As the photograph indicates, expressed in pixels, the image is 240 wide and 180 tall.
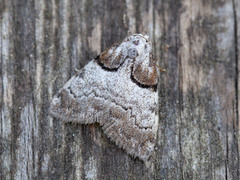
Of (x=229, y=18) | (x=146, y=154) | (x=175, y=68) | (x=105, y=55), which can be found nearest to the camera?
(x=146, y=154)

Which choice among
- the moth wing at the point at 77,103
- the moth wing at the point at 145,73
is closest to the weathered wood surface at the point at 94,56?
the moth wing at the point at 77,103

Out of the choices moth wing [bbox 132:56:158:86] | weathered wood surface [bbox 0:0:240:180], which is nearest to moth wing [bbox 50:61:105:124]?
weathered wood surface [bbox 0:0:240:180]

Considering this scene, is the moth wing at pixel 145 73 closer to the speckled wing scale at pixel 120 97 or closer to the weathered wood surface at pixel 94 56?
the speckled wing scale at pixel 120 97

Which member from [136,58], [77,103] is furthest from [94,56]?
[77,103]

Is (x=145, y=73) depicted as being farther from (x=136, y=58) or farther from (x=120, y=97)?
(x=120, y=97)

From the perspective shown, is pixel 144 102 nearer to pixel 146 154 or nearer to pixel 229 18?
pixel 146 154

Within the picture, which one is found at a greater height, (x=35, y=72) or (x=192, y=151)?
(x=35, y=72)

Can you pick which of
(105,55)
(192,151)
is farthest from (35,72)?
(192,151)
